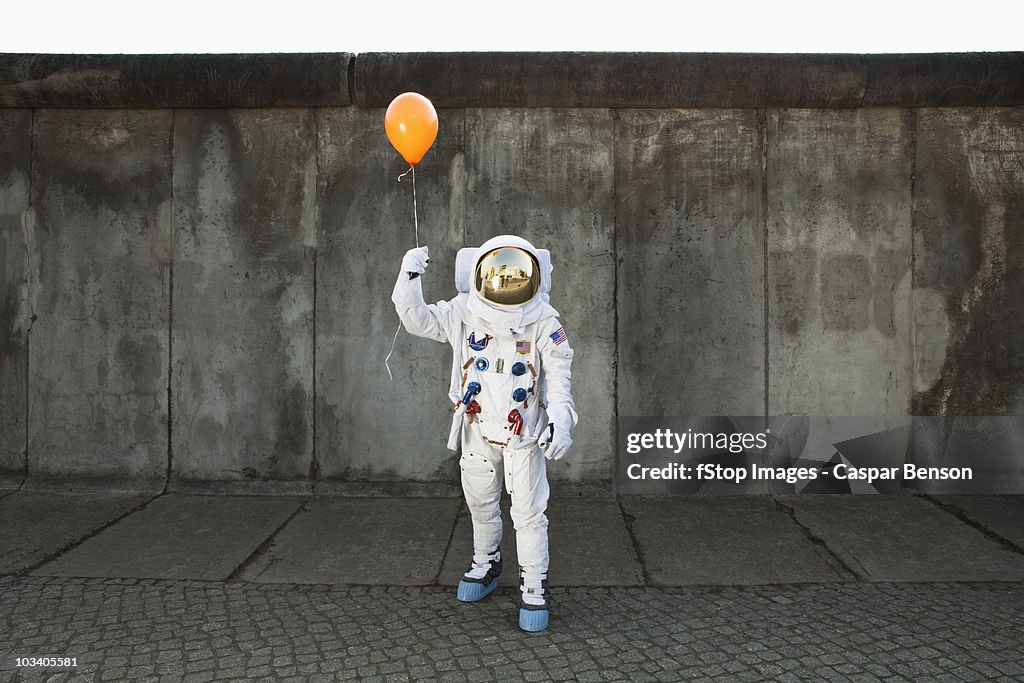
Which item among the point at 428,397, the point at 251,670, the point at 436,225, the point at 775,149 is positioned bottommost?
the point at 251,670

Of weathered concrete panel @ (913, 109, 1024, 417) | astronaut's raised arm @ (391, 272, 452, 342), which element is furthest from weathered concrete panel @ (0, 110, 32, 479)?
weathered concrete panel @ (913, 109, 1024, 417)

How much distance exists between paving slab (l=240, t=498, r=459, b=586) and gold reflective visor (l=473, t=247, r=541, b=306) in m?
1.70

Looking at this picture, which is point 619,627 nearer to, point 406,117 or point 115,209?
point 406,117

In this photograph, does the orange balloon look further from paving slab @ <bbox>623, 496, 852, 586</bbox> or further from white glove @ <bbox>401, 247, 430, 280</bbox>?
paving slab @ <bbox>623, 496, 852, 586</bbox>

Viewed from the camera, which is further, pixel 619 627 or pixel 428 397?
pixel 428 397

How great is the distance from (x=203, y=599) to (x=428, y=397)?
8.10ft

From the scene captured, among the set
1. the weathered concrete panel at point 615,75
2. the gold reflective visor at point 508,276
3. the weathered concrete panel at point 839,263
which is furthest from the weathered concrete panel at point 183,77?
the weathered concrete panel at point 839,263

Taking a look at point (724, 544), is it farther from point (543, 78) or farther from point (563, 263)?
point (543, 78)

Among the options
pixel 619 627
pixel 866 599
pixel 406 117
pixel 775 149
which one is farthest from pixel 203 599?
pixel 775 149

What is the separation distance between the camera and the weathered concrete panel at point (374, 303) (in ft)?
19.0

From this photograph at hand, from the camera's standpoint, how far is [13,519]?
5.00m

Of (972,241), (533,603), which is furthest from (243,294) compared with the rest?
(972,241)

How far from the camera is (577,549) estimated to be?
4457 mm

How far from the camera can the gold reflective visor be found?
335 cm
